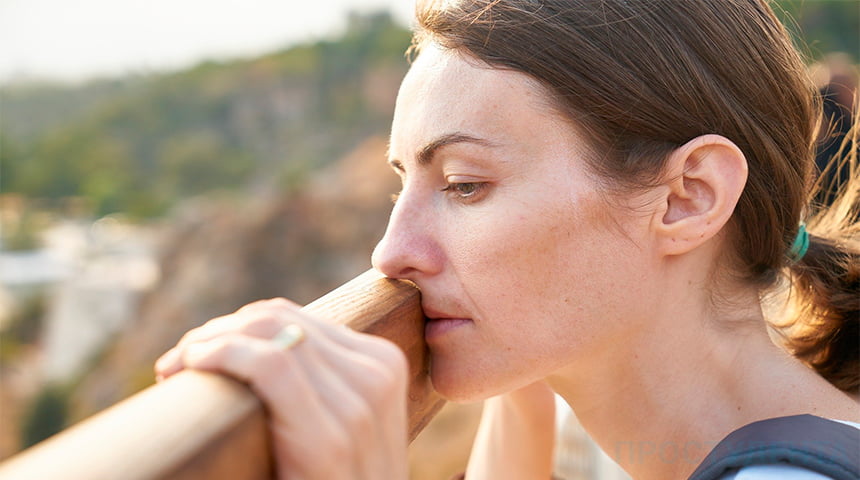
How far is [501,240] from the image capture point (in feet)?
3.75

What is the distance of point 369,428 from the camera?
26.3 inches

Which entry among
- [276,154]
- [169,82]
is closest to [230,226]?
[276,154]

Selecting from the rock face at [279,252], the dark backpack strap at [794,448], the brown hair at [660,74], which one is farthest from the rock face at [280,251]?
the dark backpack strap at [794,448]

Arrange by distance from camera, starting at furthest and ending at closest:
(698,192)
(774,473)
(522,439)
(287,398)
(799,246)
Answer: (522,439) < (799,246) < (698,192) < (774,473) < (287,398)

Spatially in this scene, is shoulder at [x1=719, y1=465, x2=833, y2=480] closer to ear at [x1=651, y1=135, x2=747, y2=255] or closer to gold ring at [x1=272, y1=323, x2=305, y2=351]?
ear at [x1=651, y1=135, x2=747, y2=255]

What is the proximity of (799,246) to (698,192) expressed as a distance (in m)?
0.36

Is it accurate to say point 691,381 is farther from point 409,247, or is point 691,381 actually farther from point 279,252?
point 279,252

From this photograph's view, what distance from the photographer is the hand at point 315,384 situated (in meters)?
0.62

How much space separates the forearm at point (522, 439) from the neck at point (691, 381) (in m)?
0.37

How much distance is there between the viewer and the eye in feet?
3.85

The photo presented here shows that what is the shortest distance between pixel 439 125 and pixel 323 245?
1966 cm

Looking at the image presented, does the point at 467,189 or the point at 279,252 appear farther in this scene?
the point at 279,252

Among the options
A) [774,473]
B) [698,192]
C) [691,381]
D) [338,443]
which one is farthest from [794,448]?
[338,443]

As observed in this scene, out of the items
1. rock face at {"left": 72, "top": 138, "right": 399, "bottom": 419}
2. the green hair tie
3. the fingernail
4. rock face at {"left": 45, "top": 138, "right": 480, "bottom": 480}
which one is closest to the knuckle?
the fingernail
